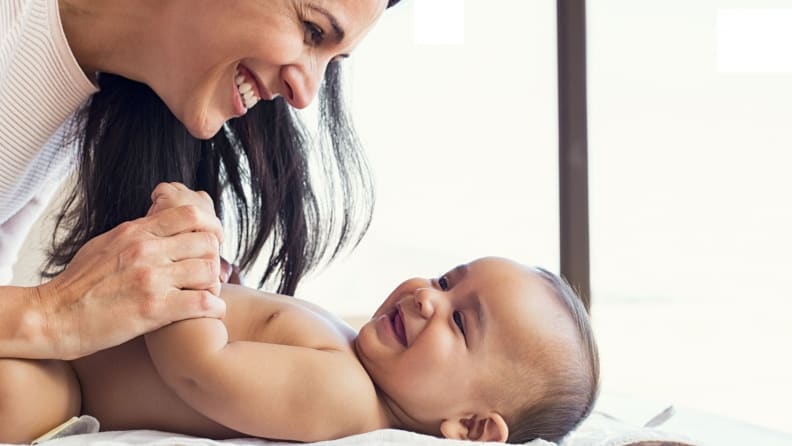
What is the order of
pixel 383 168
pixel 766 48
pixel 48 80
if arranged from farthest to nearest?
pixel 766 48 < pixel 383 168 < pixel 48 80

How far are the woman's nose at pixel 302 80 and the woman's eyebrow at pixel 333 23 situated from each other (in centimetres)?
6

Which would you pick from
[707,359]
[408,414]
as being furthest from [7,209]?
[707,359]

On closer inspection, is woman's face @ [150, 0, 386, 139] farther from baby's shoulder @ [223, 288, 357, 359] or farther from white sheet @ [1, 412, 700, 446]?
white sheet @ [1, 412, 700, 446]

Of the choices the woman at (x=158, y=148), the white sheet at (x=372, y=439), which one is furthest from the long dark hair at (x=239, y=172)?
the white sheet at (x=372, y=439)

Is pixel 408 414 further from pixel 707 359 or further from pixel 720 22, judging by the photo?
pixel 720 22

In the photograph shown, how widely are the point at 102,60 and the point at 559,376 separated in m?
0.94

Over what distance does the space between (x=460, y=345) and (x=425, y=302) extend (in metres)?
0.08

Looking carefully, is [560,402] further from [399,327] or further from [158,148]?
[158,148]

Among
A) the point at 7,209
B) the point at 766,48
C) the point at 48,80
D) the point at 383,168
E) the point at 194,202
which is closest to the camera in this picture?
the point at 194,202

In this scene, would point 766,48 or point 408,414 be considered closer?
point 408,414

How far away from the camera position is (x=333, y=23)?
1596 mm

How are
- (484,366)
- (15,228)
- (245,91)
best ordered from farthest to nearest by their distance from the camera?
(15,228), (245,91), (484,366)

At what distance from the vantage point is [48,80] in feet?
5.67

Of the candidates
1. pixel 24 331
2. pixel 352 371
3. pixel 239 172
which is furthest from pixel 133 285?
pixel 239 172
